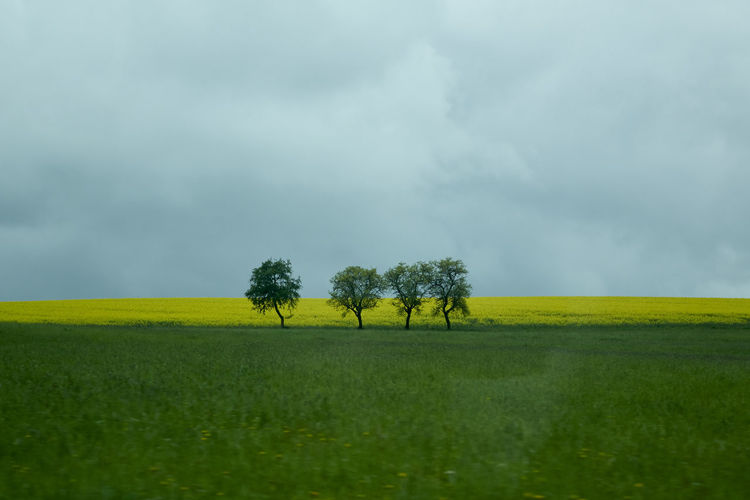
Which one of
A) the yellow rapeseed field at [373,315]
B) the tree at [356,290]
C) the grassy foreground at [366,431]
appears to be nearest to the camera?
the grassy foreground at [366,431]

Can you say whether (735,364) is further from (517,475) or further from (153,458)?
(153,458)

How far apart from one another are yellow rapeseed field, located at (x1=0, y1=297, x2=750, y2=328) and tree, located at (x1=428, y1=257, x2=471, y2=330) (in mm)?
2691

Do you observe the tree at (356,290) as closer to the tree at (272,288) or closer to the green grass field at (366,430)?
the tree at (272,288)

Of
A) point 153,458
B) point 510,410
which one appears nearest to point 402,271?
point 510,410

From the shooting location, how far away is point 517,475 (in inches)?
369

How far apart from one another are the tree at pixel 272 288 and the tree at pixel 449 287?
763 inches

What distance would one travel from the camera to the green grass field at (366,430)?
8.84 meters

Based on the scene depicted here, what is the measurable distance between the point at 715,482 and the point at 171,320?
69700mm

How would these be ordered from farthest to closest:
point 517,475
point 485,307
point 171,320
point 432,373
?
point 485,307 → point 171,320 → point 432,373 → point 517,475

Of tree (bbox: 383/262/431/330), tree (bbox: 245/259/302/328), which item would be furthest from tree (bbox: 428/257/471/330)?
tree (bbox: 245/259/302/328)

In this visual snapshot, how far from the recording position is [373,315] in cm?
8638

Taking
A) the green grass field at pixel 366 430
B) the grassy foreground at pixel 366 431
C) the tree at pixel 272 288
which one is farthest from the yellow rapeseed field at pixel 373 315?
the grassy foreground at pixel 366 431

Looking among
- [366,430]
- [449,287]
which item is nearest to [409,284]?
[449,287]

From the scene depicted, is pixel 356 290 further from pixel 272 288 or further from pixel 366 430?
pixel 366 430
